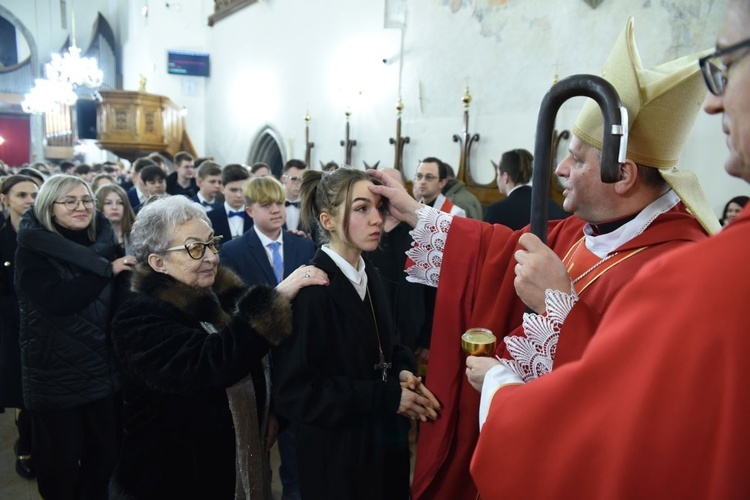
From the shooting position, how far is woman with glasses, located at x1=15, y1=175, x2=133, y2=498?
2.53 metres

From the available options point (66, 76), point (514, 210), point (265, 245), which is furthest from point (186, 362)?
point (66, 76)

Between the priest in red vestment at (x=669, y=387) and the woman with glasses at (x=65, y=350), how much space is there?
2.35 m

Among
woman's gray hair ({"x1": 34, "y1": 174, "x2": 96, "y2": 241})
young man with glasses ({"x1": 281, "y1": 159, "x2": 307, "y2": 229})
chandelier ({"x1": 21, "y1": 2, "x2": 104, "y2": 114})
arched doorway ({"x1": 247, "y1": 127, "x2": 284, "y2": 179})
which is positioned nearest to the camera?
woman's gray hair ({"x1": 34, "y1": 174, "x2": 96, "y2": 241})

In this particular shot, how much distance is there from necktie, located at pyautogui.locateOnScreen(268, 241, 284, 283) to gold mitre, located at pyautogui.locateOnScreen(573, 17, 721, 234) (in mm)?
2212

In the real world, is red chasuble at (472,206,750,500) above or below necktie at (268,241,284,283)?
above

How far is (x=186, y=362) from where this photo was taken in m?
1.63

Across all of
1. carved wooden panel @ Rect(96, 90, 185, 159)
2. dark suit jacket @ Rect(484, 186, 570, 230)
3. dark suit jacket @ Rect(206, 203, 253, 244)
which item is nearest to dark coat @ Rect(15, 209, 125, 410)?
dark suit jacket @ Rect(206, 203, 253, 244)

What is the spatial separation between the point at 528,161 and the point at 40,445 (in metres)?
3.80

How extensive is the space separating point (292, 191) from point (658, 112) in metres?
4.32

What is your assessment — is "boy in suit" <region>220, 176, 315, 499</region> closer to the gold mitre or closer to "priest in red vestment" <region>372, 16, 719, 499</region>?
"priest in red vestment" <region>372, 16, 719, 499</region>

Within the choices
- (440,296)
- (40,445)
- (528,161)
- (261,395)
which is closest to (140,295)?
(261,395)

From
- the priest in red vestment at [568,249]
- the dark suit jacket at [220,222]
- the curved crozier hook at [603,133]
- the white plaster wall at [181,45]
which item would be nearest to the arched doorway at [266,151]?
the white plaster wall at [181,45]

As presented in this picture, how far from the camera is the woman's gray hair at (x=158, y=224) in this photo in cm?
184

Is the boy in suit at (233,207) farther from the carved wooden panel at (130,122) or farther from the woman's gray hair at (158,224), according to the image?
the carved wooden panel at (130,122)
